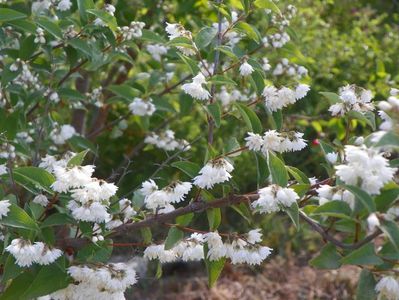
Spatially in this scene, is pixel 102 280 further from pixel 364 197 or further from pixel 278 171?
pixel 364 197

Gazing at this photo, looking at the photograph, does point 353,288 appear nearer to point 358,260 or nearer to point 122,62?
point 122,62

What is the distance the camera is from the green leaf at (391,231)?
4.64 feet

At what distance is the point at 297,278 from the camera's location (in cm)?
392

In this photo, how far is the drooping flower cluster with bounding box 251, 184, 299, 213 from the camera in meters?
1.63

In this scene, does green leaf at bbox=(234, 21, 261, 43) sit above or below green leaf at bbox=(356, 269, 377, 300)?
above

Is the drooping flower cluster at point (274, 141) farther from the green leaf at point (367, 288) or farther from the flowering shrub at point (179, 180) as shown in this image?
the green leaf at point (367, 288)

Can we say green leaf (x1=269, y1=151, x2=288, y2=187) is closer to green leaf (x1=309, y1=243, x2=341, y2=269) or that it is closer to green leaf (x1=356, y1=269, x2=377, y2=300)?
green leaf (x1=309, y1=243, x2=341, y2=269)

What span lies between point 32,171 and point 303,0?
9.03ft

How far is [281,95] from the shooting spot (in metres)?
1.99

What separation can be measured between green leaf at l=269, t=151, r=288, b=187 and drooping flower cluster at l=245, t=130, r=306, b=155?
8cm

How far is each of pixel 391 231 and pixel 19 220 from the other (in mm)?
964

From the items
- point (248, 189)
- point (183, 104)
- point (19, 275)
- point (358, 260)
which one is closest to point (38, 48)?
point (183, 104)

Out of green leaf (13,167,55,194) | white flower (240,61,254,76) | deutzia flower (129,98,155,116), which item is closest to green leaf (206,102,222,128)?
white flower (240,61,254,76)

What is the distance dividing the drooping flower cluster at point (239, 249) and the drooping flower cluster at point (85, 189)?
30cm
